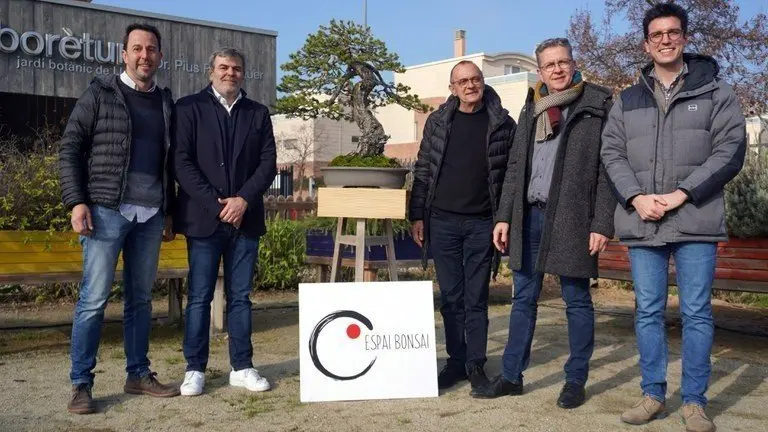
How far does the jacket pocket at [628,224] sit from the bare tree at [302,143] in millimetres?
25798

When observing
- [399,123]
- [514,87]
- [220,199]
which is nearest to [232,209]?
[220,199]

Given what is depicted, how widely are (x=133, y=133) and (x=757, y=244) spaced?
421 centimetres

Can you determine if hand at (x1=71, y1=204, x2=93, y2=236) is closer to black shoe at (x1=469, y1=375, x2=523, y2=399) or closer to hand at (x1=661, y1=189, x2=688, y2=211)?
black shoe at (x1=469, y1=375, x2=523, y2=399)

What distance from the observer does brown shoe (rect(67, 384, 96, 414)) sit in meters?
3.75

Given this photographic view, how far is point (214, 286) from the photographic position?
4215 millimetres

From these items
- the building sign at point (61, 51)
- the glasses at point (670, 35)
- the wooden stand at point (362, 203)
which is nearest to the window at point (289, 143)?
the building sign at point (61, 51)

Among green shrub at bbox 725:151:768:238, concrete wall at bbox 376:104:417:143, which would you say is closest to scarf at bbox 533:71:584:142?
green shrub at bbox 725:151:768:238

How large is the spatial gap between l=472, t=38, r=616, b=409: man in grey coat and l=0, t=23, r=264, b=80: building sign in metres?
8.82

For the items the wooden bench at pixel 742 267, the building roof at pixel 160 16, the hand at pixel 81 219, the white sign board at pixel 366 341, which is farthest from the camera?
the building roof at pixel 160 16

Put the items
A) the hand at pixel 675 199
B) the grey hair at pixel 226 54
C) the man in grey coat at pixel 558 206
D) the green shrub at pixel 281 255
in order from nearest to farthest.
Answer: the hand at pixel 675 199 < the man in grey coat at pixel 558 206 < the grey hair at pixel 226 54 < the green shrub at pixel 281 255

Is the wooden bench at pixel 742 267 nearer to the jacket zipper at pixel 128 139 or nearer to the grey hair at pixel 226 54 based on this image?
the grey hair at pixel 226 54

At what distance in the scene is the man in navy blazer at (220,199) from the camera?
411 cm

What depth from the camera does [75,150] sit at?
382 centimetres

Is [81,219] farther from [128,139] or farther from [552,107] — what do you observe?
[552,107]
